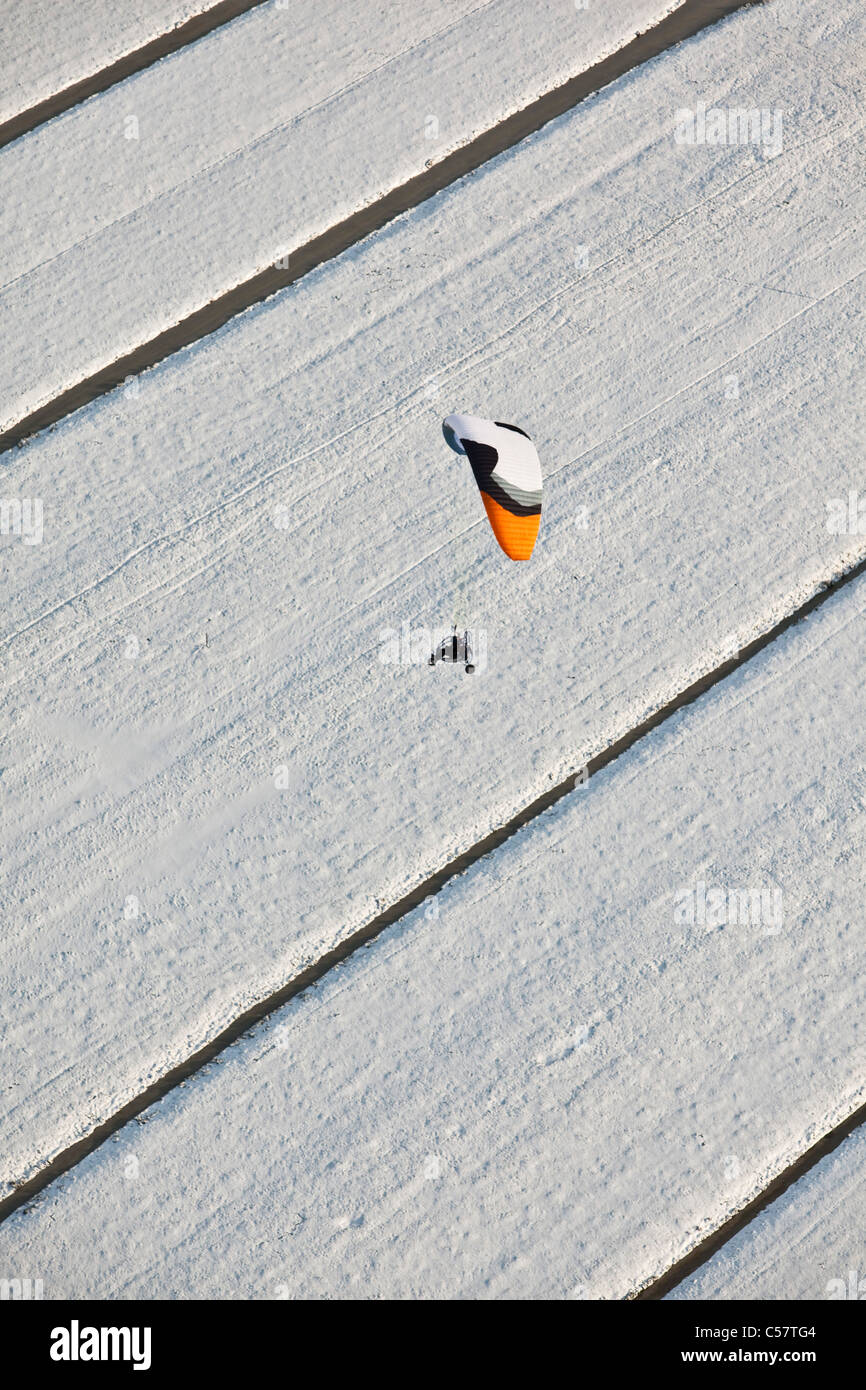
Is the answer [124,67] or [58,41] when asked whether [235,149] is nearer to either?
[124,67]

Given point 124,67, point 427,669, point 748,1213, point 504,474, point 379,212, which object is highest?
point 124,67

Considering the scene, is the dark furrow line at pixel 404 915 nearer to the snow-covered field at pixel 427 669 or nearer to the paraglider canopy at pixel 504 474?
the snow-covered field at pixel 427 669

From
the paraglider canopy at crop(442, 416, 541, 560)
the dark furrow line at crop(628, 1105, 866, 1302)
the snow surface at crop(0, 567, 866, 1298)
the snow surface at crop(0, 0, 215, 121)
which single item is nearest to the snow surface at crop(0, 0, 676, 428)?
the snow surface at crop(0, 0, 215, 121)

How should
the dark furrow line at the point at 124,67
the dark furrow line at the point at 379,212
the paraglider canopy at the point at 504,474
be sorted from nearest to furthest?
the paraglider canopy at the point at 504,474, the dark furrow line at the point at 379,212, the dark furrow line at the point at 124,67

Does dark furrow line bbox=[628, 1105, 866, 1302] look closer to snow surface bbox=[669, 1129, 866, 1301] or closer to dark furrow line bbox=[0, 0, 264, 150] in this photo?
snow surface bbox=[669, 1129, 866, 1301]

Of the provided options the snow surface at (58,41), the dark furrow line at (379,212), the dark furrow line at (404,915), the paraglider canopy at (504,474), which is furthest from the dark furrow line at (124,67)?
the dark furrow line at (404,915)

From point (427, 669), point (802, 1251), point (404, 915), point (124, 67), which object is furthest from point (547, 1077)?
point (124, 67)
